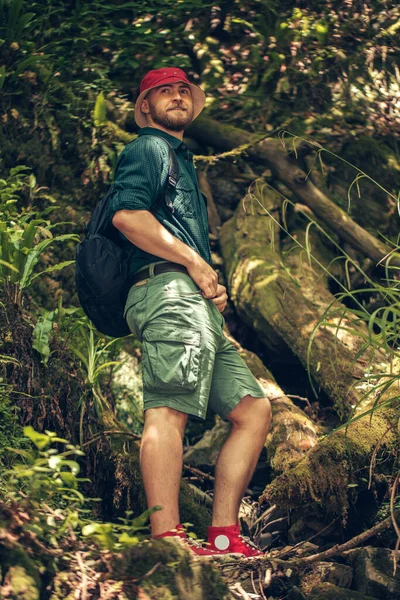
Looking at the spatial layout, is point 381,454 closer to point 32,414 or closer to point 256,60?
point 32,414

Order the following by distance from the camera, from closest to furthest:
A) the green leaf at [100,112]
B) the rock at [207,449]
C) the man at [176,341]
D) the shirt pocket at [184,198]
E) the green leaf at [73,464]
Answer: the green leaf at [73,464], the man at [176,341], the shirt pocket at [184,198], the rock at [207,449], the green leaf at [100,112]

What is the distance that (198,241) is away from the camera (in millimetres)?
4289

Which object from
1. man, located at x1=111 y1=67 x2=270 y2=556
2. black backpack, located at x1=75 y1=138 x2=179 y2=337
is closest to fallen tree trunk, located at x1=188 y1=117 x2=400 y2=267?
man, located at x1=111 y1=67 x2=270 y2=556

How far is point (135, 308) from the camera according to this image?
406 centimetres

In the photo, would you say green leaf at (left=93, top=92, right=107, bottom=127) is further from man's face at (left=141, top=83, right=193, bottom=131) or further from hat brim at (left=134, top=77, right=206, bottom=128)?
man's face at (left=141, top=83, right=193, bottom=131)

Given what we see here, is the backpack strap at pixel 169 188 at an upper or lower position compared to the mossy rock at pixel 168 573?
upper

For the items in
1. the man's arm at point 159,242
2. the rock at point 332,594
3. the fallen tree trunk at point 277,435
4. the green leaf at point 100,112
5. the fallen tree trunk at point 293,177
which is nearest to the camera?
the rock at point 332,594

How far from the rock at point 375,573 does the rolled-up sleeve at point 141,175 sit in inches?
77.3

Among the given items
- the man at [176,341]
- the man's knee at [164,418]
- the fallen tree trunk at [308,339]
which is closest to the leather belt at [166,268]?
the man at [176,341]

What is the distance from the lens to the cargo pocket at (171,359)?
380 cm

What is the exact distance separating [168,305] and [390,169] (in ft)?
12.8

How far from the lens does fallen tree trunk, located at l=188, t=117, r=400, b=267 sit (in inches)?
247

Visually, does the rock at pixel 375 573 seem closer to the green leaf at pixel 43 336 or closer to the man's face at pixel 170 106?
the green leaf at pixel 43 336

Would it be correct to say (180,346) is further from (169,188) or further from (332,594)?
(332,594)
